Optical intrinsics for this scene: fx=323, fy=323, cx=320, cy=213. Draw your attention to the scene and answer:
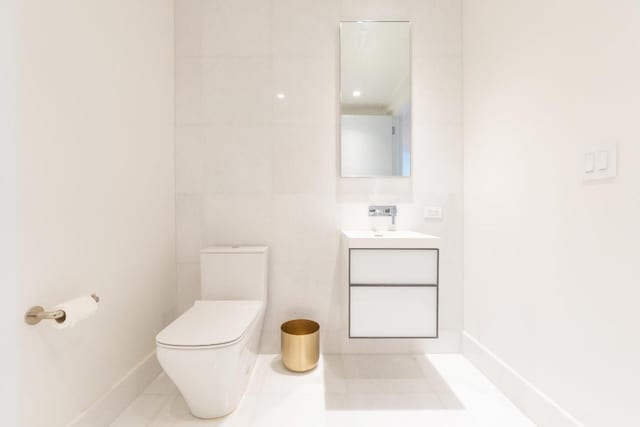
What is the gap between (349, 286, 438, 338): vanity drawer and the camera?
5.30ft

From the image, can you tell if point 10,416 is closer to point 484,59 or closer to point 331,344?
point 331,344

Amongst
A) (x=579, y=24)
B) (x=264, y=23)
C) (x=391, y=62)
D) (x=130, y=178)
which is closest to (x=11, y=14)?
(x=130, y=178)

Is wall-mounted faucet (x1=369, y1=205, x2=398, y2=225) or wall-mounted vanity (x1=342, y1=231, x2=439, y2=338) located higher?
wall-mounted faucet (x1=369, y1=205, x2=398, y2=225)

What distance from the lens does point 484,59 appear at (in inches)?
74.3

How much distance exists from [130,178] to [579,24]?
2.08 metres

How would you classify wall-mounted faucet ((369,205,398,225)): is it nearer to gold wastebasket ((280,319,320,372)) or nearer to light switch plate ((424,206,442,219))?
light switch plate ((424,206,442,219))

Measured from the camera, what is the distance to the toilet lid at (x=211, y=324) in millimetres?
1336

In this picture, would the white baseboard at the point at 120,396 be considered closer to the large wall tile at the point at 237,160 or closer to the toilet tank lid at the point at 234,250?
the toilet tank lid at the point at 234,250

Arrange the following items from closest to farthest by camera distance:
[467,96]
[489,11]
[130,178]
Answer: [130,178] < [489,11] < [467,96]

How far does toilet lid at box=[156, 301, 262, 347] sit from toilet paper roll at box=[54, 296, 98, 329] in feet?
0.93

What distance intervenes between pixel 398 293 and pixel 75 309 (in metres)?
1.35

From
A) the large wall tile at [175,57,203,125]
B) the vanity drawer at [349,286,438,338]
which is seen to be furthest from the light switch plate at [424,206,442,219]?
Result: the large wall tile at [175,57,203,125]

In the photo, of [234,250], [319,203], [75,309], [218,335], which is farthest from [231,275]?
[75,309]

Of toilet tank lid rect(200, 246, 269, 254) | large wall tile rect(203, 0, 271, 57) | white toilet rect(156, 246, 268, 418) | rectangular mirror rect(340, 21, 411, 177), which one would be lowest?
white toilet rect(156, 246, 268, 418)
